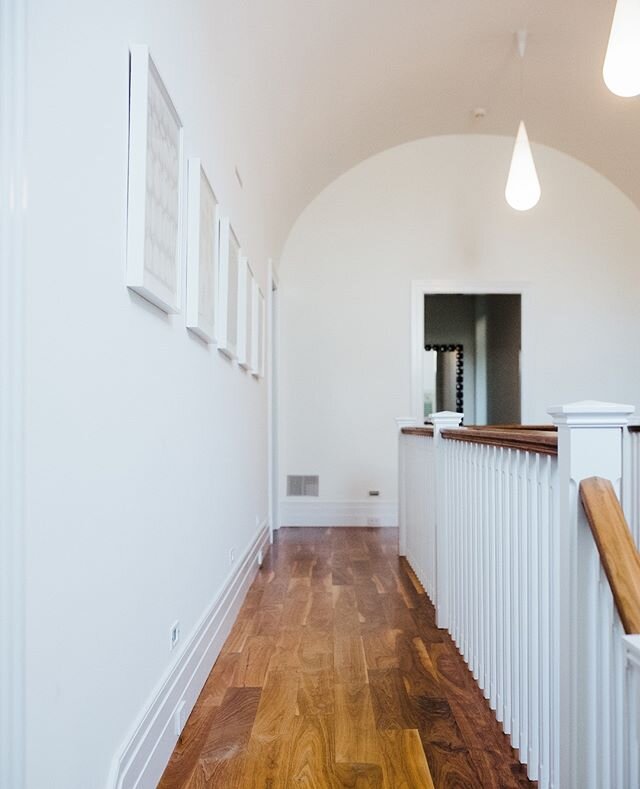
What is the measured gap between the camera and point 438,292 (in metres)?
5.97

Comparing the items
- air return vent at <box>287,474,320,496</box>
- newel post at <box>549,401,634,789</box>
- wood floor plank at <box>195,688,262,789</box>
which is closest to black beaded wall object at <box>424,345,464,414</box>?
air return vent at <box>287,474,320,496</box>

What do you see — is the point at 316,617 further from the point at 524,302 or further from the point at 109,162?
the point at 524,302

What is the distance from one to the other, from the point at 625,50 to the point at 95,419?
8.10 feet

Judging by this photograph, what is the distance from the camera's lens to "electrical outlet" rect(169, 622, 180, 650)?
1.93 m

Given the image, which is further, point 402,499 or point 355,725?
point 402,499

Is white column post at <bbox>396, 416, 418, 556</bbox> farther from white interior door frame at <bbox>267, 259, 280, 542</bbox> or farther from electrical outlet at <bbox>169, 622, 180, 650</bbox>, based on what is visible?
→ electrical outlet at <bbox>169, 622, 180, 650</bbox>

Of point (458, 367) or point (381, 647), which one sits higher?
point (458, 367)

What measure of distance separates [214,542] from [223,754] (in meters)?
0.94

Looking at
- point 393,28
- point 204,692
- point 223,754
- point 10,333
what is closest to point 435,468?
point 204,692

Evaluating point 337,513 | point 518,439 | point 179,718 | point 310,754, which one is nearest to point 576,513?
point 518,439

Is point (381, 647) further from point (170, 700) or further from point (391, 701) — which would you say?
point (170, 700)

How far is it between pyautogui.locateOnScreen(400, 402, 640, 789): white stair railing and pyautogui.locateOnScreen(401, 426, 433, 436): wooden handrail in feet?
3.30

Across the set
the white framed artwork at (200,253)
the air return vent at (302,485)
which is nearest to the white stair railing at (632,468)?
the white framed artwork at (200,253)

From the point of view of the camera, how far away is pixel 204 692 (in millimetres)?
2320
